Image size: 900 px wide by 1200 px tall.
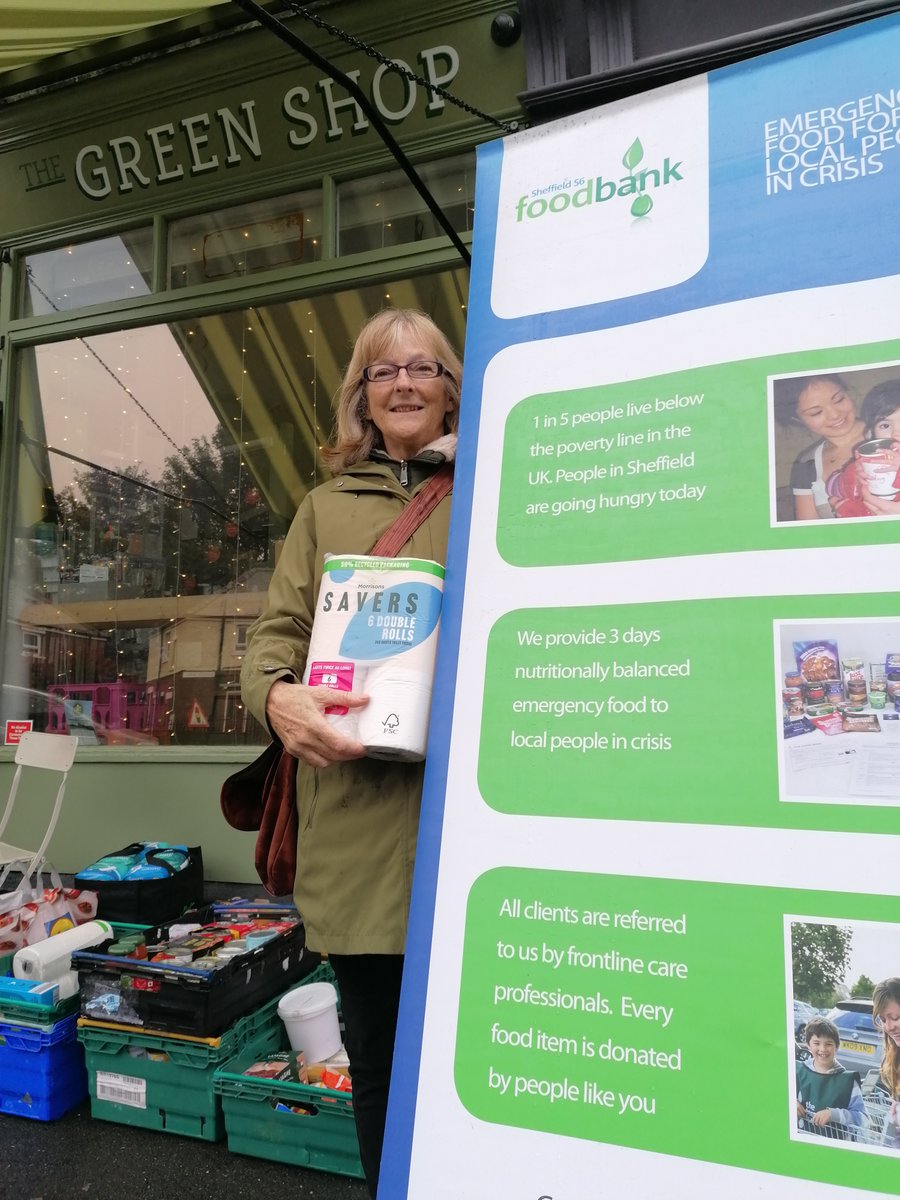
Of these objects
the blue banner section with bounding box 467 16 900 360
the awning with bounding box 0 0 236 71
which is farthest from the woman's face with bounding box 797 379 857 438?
the awning with bounding box 0 0 236 71

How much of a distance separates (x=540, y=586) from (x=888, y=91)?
0.94 m

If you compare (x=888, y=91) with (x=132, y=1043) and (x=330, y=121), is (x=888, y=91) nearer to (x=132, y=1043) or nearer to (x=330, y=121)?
(x=132, y=1043)

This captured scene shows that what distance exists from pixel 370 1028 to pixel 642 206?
1.65m

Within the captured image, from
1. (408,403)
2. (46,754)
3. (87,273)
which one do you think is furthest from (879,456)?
(87,273)

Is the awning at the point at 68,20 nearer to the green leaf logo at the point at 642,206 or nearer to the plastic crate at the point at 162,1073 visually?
the green leaf logo at the point at 642,206

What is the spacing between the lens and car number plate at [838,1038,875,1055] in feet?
2.81

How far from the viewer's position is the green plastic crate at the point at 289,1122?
2346mm

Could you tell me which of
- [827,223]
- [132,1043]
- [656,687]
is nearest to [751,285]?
[827,223]

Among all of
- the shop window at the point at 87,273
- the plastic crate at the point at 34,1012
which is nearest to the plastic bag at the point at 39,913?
the plastic crate at the point at 34,1012

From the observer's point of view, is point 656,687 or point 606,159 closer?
point 656,687

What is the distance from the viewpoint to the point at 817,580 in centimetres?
102

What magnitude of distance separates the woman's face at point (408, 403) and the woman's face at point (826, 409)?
878 mm

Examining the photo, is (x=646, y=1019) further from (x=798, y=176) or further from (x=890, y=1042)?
(x=798, y=176)

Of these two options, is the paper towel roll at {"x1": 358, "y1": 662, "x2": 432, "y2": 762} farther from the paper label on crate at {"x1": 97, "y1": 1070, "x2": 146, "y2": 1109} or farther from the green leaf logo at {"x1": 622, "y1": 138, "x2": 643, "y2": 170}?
the paper label on crate at {"x1": 97, "y1": 1070, "x2": 146, "y2": 1109}
